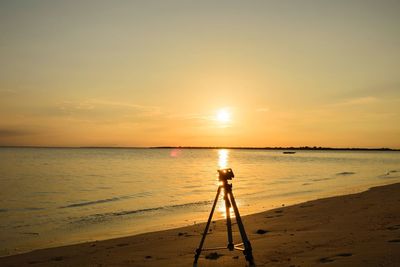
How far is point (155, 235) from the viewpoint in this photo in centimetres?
1359

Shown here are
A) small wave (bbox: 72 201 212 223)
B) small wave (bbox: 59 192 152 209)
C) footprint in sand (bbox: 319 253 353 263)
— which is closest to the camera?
footprint in sand (bbox: 319 253 353 263)

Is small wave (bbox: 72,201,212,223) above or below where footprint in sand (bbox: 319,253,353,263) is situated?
below

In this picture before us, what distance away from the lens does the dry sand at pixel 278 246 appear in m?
8.03

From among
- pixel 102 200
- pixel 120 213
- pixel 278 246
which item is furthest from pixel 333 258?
pixel 102 200

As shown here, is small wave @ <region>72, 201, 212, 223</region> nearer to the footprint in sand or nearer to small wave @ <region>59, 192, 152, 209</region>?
small wave @ <region>59, 192, 152, 209</region>

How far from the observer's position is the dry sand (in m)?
8.03

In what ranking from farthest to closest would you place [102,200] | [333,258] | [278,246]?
[102,200], [278,246], [333,258]

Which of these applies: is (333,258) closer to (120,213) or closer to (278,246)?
(278,246)


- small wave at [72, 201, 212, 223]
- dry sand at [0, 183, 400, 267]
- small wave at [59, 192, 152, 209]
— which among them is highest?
dry sand at [0, 183, 400, 267]

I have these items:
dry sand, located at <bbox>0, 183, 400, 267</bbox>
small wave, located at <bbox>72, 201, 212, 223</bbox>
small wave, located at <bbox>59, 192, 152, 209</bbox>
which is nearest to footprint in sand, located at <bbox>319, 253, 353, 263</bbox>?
dry sand, located at <bbox>0, 183, 400, 267</bbox>

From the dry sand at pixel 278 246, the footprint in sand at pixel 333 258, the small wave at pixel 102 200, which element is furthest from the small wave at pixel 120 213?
the footprint in sand at pixel 333 258

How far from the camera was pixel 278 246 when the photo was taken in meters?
9.61

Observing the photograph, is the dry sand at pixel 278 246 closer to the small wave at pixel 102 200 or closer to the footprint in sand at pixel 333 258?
the footprint in sand at pixel 333 258

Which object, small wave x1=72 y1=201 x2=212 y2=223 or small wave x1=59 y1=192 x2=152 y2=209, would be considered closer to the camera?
small wave x1=72 y1=201 x2=212 y2=223
